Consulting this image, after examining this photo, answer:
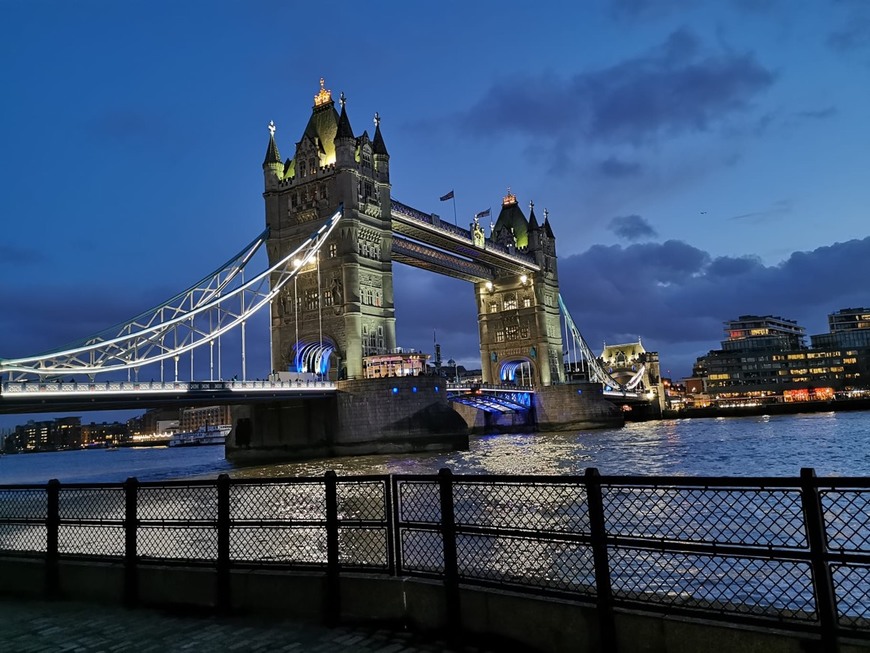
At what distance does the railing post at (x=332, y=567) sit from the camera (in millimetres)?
6832

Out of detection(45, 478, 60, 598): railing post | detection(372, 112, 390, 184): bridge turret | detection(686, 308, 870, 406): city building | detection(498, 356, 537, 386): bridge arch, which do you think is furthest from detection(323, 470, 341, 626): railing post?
detection(686, 308, 870, 406): city building

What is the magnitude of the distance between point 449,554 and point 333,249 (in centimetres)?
5478

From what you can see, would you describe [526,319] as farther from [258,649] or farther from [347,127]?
[258,649]

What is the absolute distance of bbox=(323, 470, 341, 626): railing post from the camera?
6832 millimetres

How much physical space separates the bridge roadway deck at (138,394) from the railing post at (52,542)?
29562 millimetres

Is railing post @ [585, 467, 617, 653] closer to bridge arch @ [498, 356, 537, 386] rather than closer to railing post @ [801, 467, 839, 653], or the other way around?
railing post @ [801, 467, 839, 653]

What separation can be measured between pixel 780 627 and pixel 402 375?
2020 inches

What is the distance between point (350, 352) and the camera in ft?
189

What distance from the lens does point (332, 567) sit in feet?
22.7

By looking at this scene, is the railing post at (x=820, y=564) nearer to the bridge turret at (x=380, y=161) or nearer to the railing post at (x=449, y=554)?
the railing post at (x=449, y=554)

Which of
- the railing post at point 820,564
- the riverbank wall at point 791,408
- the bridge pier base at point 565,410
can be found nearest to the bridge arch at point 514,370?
the bridge pier base at point 565,410

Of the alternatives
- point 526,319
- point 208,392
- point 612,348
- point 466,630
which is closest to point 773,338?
point 612,348

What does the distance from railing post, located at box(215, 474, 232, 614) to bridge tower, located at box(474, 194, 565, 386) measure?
88.6 meters

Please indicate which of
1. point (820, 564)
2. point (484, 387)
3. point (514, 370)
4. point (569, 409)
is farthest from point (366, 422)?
point (514, 370)
